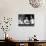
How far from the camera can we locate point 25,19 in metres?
4.29

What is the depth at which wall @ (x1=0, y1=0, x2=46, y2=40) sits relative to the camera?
165 inches

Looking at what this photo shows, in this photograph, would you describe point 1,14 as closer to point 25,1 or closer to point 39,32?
point 25,1

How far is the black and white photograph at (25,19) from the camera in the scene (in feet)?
13.9

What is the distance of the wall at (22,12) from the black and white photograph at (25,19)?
0.10m

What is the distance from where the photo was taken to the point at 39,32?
4.16 m

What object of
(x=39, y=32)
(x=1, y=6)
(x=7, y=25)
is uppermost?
(x=1, y=6)

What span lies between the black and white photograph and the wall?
10 centimetres

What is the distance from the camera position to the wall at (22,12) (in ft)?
13.7

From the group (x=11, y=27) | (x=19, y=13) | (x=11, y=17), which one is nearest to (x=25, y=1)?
(x=19, y=13)

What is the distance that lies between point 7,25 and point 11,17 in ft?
1.01

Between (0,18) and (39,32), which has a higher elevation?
(0,18)

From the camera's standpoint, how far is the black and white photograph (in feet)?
13.9

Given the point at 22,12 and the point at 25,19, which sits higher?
the point at 22,12

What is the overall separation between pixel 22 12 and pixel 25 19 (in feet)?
0.87
